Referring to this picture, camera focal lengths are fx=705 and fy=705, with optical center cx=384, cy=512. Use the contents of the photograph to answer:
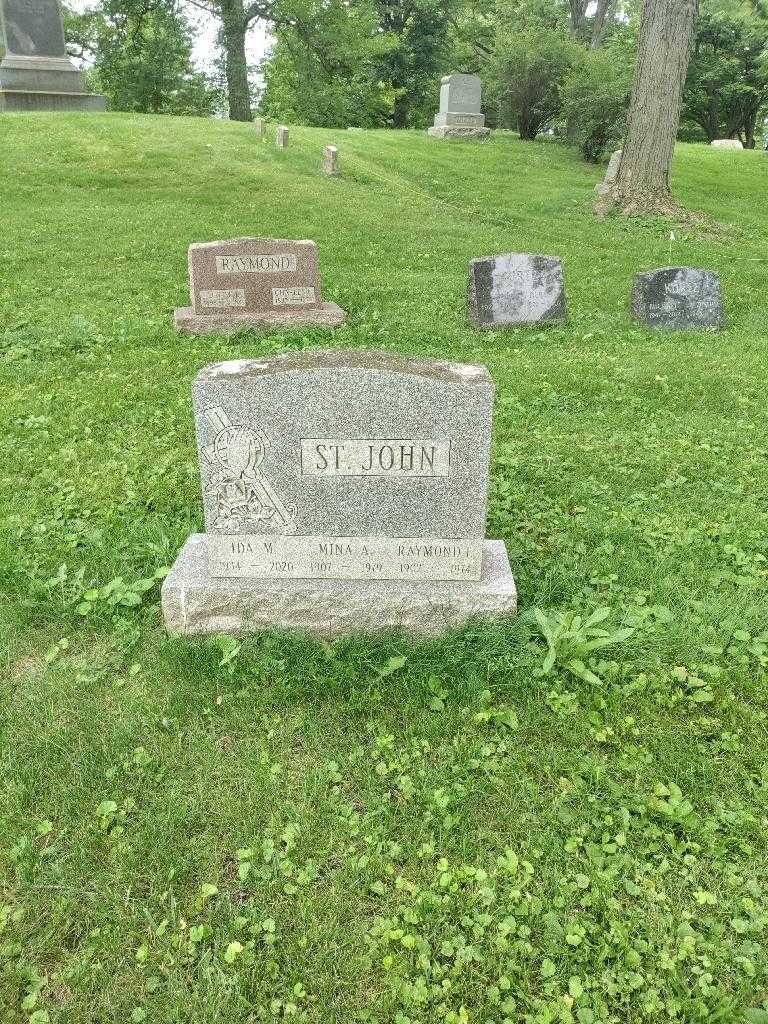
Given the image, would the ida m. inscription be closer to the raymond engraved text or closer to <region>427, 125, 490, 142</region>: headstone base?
the raymond engraved text

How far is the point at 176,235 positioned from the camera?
43.3 ft

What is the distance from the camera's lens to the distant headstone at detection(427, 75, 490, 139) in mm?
27656

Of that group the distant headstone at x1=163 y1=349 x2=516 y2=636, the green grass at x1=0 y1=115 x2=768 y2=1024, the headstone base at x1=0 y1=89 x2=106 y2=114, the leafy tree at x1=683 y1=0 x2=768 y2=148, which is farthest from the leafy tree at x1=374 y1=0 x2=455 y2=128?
the distant headstone at x1=163 y1=349 x2=516 y2=636

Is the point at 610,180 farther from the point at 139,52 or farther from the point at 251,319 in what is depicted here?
the point at 139,52

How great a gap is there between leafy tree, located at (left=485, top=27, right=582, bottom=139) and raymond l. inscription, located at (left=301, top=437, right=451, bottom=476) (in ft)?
92.4

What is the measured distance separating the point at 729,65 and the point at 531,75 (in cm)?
1661

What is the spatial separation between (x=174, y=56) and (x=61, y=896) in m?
42.1

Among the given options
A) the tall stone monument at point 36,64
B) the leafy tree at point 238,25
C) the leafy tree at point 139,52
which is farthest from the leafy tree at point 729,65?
the tall stone monument at point 36,64

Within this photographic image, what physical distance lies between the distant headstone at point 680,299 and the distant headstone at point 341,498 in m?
7.36

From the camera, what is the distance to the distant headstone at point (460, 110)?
27.7 m

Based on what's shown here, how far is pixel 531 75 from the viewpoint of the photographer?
28.0 m

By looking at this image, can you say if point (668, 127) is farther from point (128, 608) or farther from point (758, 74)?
point (758, 74)

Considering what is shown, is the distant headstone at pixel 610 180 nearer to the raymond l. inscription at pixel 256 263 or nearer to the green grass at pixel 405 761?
the raymond l. inscription at pixel 256 263

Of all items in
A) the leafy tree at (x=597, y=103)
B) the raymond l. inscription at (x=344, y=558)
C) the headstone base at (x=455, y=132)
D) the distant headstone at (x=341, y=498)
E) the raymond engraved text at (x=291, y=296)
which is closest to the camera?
the distant headstone at (x=341, y=498)
